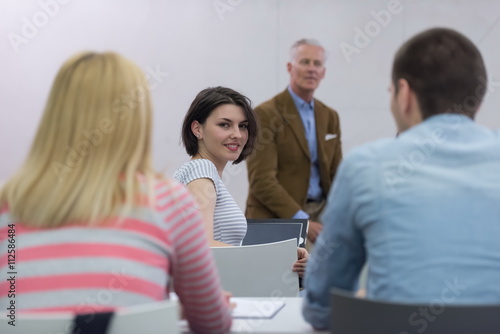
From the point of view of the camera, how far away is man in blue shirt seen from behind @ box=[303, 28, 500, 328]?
1497 mm

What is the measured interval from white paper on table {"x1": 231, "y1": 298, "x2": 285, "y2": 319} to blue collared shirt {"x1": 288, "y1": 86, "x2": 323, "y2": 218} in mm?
2749

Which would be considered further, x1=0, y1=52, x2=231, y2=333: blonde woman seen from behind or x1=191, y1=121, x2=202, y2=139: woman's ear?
x1=191, y1=121, x2=202, y2=139: woman's ear

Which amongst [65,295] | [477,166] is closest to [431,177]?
[477,166]

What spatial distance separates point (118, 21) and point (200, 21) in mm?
613

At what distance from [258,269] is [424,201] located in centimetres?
125

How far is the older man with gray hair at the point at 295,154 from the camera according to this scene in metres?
4.56

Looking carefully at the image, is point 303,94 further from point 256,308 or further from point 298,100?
point 256,308

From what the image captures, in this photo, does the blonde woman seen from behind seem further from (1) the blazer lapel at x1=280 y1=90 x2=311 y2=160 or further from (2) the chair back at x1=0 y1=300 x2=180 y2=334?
(1) the blazer lapel at x1=280 y1=90 x2=311 y2=160

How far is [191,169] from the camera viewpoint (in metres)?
3.02

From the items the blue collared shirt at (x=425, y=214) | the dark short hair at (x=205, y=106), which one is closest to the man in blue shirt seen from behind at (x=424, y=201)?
the blue collared shirt at (x=425, y=214)

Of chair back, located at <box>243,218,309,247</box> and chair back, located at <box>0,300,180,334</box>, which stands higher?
chair back, located at <box>0,300,180,334</box>

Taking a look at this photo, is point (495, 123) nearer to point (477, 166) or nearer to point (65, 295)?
point (477, 166)

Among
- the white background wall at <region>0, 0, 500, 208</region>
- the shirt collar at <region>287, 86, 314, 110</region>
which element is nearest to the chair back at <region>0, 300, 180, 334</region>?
the shirt collar at <region>287, 86, 314, 110</region>

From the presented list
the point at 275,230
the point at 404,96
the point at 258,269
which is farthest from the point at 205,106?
the point at 404,96
